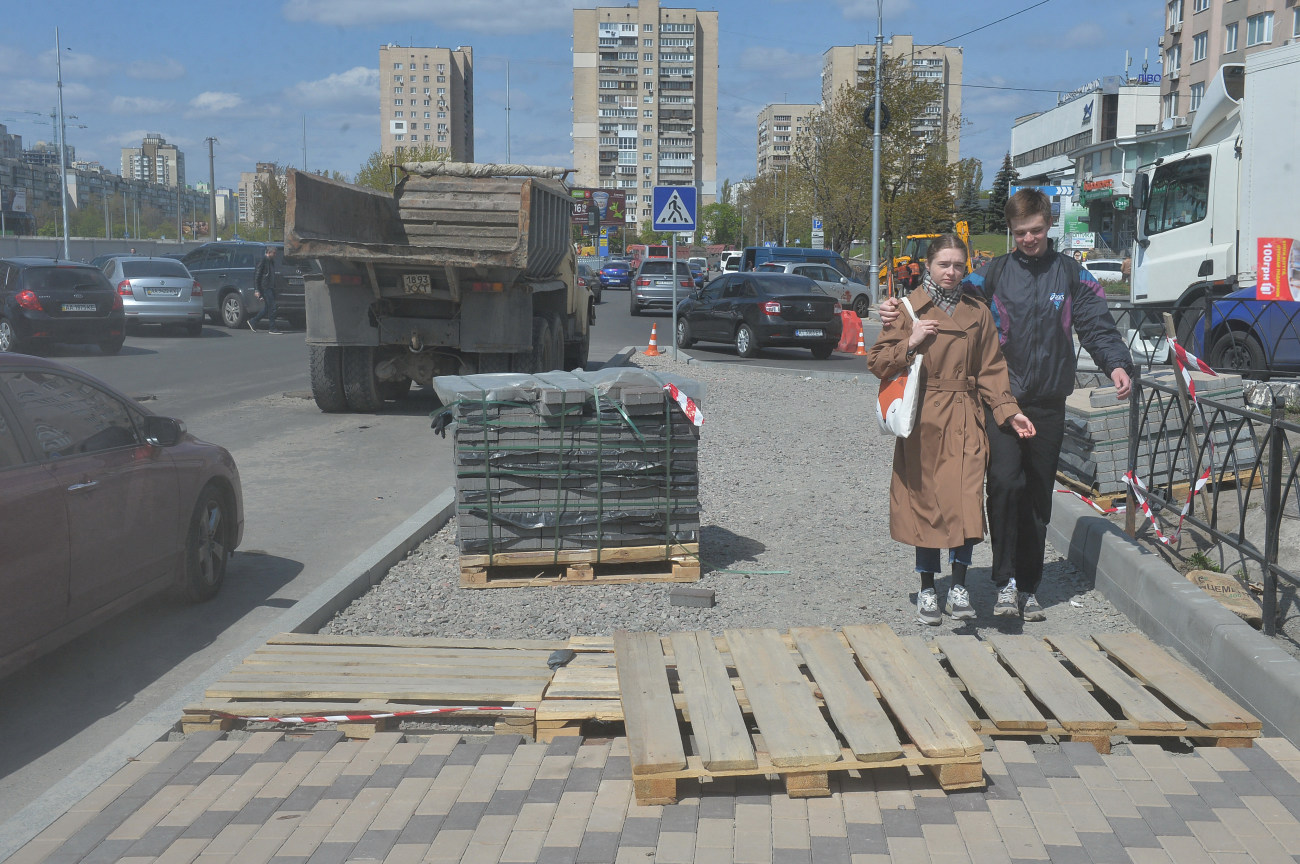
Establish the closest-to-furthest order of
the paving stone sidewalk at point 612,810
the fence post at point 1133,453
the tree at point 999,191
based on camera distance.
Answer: the paving stone sidewalk at point 612,810
the fence post at point 1133,453
the tree at point 999,191

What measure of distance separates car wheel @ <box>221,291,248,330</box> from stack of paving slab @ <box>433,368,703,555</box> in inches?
937

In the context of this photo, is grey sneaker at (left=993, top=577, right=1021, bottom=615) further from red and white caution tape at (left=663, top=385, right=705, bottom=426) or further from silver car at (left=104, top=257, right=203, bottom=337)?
silver car at (left=104, top=257, right=203, bottom=337)

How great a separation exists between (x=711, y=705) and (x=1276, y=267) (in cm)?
1137

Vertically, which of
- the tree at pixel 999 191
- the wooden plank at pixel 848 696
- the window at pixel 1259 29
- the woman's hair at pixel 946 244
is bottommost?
the wooden plank at pixel 848 696

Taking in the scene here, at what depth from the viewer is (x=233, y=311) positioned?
94.0 ft

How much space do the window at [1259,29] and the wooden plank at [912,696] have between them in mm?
66983

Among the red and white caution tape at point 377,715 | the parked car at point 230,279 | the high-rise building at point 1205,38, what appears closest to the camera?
the red and white caution tape at point 377,715

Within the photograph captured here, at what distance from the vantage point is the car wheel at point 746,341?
22.9m

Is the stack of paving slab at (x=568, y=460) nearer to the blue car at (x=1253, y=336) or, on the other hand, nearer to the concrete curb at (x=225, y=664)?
the concrete curb at (x=225, y=664)

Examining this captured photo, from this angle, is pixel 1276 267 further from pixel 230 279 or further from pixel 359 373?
pixel 230 279

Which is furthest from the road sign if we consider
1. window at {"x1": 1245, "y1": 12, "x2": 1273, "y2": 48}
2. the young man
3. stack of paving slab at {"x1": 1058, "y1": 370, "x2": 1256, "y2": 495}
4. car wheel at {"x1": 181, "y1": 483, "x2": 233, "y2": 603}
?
window at {"x1": 1245, "y1": 12, "x2": 1273, "y2": 48}

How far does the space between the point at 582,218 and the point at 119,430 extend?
680 inches

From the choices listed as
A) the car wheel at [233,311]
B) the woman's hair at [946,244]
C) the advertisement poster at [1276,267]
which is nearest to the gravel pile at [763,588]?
the woman's hair at [946,244]

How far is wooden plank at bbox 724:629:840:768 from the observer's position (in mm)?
3713
